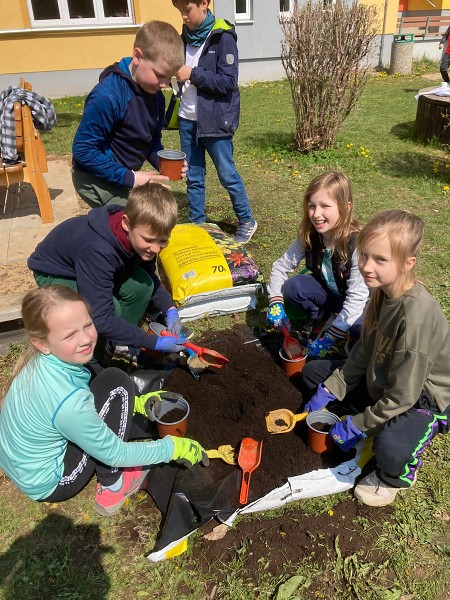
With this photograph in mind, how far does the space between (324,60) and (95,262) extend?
195 inches

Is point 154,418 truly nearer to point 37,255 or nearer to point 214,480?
point 214,480

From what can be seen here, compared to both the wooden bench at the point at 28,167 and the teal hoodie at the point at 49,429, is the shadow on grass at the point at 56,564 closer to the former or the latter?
the teal hoodie at the point at 49,429

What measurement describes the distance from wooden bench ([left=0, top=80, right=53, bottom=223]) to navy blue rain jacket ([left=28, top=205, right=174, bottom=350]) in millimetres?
1840

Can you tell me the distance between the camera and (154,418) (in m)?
2.27

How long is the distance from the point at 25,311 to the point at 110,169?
1.51m

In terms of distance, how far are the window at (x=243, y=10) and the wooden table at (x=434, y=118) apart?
6645 mm

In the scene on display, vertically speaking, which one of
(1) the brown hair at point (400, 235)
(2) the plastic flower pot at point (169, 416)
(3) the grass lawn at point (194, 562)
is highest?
(1) the brown hair at point (400, 235)

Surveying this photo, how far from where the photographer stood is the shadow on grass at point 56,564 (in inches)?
72.1

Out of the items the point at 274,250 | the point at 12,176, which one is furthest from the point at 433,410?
the point at 12,176

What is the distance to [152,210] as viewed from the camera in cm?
221

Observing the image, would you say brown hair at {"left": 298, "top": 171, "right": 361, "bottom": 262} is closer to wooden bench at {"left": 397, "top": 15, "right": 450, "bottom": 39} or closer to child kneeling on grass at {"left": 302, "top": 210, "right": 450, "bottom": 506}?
child kneeling on grass at {"left": 302, "top": 210, "right": 450, "bottom": 506}

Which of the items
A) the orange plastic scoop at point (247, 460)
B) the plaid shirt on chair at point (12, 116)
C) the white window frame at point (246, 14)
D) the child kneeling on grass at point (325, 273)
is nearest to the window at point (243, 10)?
the white window frame at point (246, 14)

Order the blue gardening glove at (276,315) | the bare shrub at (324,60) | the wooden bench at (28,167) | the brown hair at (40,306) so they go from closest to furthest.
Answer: the brown hair at (40,306) < the blue gardening glove at (276,315) < the wooden bench at (28,167) < the bare shrub at (324,60)

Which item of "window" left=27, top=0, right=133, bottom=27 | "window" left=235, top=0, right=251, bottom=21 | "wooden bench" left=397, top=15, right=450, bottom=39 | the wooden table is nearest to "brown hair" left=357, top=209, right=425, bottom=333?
the wooden table
